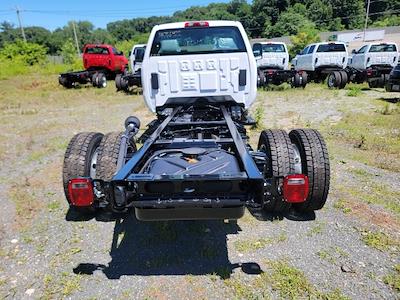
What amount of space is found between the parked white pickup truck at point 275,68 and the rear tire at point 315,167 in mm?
9371

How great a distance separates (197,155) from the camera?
301 centimetres

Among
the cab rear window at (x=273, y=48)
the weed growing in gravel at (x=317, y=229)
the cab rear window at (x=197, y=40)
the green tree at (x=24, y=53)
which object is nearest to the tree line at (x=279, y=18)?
the green tree at (x=24, y=53)

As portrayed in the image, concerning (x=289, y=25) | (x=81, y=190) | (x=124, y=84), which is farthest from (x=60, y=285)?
(x=289, y=25)

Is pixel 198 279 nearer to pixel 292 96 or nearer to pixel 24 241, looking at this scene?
pixel 24 241

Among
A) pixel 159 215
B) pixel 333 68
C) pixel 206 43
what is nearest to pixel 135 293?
pixel 159 215

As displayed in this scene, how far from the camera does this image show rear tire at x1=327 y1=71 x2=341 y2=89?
1298 centimetres

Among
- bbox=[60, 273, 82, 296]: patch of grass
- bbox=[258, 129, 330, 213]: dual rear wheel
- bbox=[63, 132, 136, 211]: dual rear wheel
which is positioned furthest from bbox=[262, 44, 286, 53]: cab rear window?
bbox=[60, 273, 82, 296]: patch of grass

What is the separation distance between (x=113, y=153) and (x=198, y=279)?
1458 mm

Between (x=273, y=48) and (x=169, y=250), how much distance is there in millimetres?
13495

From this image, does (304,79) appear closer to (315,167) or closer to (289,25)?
(315,167)

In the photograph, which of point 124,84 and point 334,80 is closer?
point 334,80

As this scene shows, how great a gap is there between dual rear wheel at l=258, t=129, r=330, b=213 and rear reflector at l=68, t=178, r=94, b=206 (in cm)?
161

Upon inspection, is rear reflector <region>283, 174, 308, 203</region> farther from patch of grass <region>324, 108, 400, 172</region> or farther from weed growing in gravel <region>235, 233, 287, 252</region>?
patch of grass <region>324, 108, 400, 172</region>

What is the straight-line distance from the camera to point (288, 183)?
2568 millimetres
